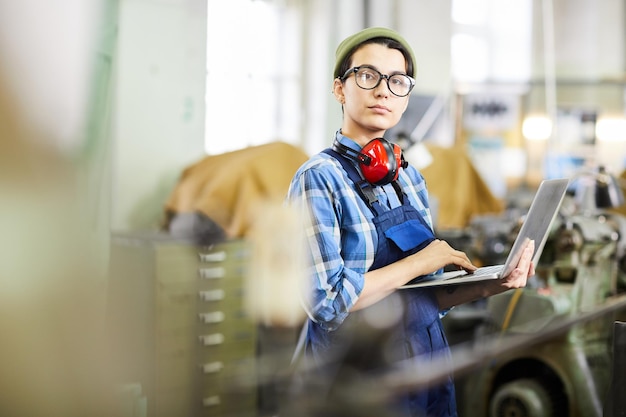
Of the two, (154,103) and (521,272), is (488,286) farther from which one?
(154,103)

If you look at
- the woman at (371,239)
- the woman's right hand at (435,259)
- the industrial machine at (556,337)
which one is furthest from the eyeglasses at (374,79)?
the industrial machine at (556,337)

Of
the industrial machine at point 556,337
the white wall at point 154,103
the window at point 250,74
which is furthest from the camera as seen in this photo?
the industrial machine at point 556,337

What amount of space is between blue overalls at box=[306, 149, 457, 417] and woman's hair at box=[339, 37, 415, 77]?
124 millimetres

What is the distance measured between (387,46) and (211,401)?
680 millimetres

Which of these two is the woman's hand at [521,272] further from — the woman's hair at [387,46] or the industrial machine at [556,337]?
the industrial machine at [556,337]

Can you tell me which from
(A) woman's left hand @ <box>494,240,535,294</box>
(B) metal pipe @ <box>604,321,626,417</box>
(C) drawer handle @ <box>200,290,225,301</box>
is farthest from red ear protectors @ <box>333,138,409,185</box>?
(B) metal pipe @ <box>604,321,626,417</box>

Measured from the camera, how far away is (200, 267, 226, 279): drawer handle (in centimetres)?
138

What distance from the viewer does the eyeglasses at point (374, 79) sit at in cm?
108

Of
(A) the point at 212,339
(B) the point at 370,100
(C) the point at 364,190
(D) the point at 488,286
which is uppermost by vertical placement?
(B) the point at 370,100

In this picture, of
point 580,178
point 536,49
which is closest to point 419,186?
point 580,178

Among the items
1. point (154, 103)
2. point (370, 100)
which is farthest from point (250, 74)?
point (370, 100)

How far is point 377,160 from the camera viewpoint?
41.9 inches

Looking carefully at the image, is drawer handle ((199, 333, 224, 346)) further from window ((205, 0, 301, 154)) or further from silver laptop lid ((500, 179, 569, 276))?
silver laptop lid ((500, 179, 569, 276))

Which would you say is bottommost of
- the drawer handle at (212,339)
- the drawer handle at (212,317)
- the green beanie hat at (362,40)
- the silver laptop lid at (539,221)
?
the drawer handle at (212,339)
